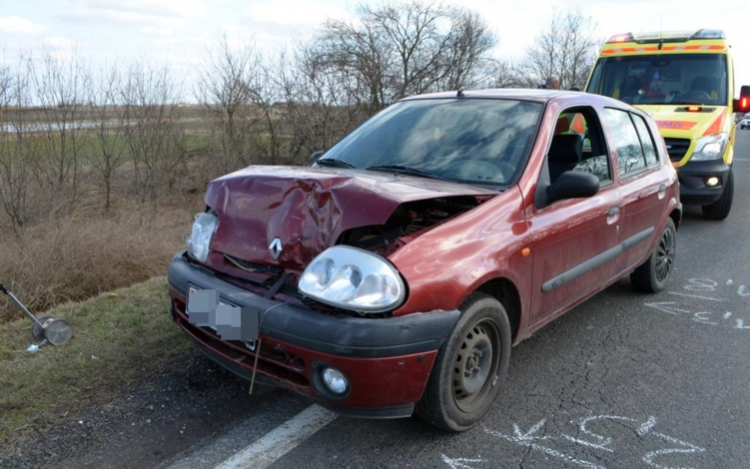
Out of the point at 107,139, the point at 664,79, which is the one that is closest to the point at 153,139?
the point at 107,139

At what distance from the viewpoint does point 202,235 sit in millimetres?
3420

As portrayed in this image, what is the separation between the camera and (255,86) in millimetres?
15688

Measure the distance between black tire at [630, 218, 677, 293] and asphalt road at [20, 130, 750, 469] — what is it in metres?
0.83

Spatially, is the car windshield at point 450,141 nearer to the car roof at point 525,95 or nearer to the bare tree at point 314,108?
the car roof at point 525,95

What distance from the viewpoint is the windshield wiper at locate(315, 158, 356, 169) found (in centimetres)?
401

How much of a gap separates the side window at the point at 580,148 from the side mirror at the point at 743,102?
557cm

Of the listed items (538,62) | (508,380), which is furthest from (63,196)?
(538,62)

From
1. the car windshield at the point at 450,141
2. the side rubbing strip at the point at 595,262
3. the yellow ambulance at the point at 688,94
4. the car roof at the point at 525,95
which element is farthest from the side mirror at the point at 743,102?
the car windshield at the point at 450,141

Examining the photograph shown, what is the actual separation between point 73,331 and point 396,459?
8.47ft

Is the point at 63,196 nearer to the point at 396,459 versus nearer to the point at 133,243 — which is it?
the point at 133,243

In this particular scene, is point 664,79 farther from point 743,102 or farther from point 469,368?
point 469,368

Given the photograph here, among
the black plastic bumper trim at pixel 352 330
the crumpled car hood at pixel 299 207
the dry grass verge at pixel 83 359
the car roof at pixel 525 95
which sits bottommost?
the dry grass verge at pixel 83 359

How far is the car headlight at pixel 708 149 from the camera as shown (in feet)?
25.6

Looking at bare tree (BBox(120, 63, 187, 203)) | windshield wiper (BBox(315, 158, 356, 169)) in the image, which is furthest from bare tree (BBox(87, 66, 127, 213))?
windshield wiper (BBox(315, 158, 356, 169))
